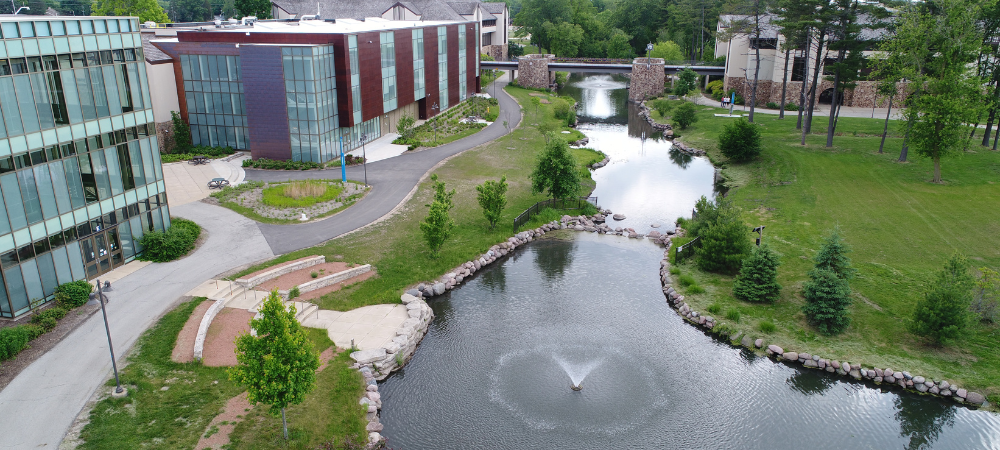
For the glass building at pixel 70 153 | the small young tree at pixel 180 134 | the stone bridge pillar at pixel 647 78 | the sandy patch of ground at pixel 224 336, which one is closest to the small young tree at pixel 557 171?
the sandy patch of ground at pixel 224 336

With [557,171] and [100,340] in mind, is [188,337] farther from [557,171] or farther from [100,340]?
[557,171]

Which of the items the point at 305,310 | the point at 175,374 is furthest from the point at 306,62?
the point at 175,374

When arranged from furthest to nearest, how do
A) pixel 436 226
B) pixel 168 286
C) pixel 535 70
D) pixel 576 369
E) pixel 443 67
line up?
pixel 535 70
pixel 443 67
pixel 436 226
pixel 168 286
pixel 576 369

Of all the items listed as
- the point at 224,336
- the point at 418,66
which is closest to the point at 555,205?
the point at 224,336

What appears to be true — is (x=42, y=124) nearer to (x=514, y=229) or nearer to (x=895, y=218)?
(x=514, y=229)

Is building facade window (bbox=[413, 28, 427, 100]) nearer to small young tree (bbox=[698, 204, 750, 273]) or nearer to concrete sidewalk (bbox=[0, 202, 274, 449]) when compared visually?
concrete sidewalk (bbox=[0, 202, 274, 449])

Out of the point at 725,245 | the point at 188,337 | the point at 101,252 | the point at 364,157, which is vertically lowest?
the point at 188,337

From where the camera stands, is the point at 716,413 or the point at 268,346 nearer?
the point at 268,346
